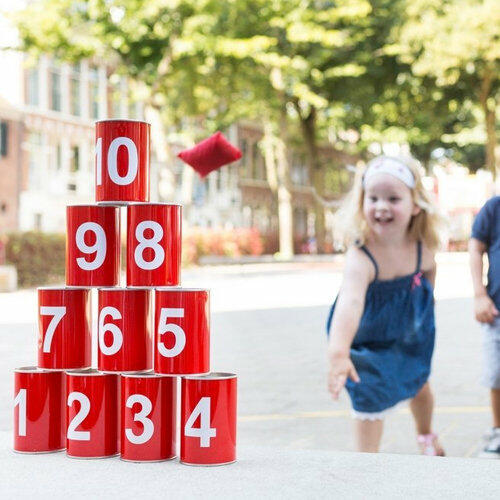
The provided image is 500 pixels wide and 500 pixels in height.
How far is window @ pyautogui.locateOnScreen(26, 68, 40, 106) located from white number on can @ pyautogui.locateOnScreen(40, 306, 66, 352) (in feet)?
112

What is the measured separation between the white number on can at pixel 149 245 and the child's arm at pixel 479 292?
2.44 meters

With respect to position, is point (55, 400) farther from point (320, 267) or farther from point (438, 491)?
point (320, 267)

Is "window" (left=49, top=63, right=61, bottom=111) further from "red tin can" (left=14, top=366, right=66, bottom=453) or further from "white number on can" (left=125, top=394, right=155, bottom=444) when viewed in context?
"white number on can" (left=125, top=394, right=155, bottom=444)

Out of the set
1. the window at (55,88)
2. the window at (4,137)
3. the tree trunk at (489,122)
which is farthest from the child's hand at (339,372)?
the window at (55,88)

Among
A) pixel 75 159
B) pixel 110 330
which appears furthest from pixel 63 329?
pixel 75 159

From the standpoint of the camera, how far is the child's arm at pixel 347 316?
398 centimetres

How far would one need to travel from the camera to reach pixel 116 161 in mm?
3480

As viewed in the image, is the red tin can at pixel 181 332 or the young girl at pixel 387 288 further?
the young girl at pixel 387 288

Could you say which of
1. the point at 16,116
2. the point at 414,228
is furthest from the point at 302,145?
the point at 414,228

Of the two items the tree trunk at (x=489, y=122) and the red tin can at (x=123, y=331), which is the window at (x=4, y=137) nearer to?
the tree trunk at (x=489, y=122)

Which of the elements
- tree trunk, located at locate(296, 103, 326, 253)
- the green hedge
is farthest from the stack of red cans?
tree trunk, located at locate(296, 103, 326, 253)

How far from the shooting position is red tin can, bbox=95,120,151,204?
3.47 m

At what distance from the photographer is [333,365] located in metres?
4.02

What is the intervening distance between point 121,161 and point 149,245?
1.00ft
